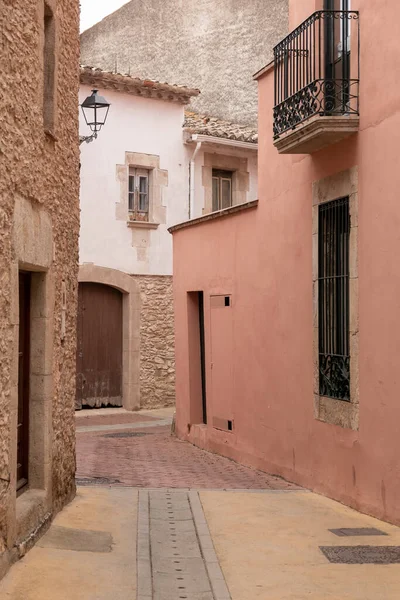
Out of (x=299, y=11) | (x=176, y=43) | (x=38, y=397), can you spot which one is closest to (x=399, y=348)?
(x=38, y=397)

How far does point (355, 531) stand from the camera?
776 centimetres

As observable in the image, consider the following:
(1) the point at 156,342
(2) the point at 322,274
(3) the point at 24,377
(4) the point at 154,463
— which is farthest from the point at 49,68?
(1) the point at 156,342

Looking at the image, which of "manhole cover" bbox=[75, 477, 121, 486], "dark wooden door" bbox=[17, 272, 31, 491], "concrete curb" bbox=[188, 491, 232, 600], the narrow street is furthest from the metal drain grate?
"manhole cover" bbox=[75, 477, 121, 486]

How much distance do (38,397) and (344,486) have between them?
3.47 metres

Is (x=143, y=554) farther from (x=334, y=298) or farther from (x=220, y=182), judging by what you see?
(x=220, y=182)

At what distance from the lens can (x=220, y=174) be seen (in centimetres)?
2161

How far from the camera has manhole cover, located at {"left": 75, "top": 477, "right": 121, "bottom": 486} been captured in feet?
32.8

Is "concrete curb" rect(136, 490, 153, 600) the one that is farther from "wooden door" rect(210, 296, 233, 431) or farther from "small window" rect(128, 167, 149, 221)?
"small window" rect(128, 167, 149, 221)

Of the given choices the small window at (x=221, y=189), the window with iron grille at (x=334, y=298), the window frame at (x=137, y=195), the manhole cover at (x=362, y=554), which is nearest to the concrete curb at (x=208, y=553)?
the manhole cover at (x=362, y=554)

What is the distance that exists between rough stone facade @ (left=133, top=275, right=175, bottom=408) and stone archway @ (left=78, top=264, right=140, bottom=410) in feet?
0.51

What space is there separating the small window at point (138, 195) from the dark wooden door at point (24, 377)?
41.8 ft

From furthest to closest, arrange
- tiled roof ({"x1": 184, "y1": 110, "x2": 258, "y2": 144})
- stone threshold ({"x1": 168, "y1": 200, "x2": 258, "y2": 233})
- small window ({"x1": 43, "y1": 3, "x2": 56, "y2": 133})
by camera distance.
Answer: tiled roof ({"x1": 184, "y1": 110, "x2": 258, "y2": 144}), stone threshold ({"x1": 168, "y1": 200, "x2": 258, "y2": 233}), small window ({"x1": 43, "y1": 3, "x2": 56, "y2": 133})

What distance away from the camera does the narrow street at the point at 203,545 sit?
587 centimetres

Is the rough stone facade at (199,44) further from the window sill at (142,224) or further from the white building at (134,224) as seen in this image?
the window sill at (142,224)
